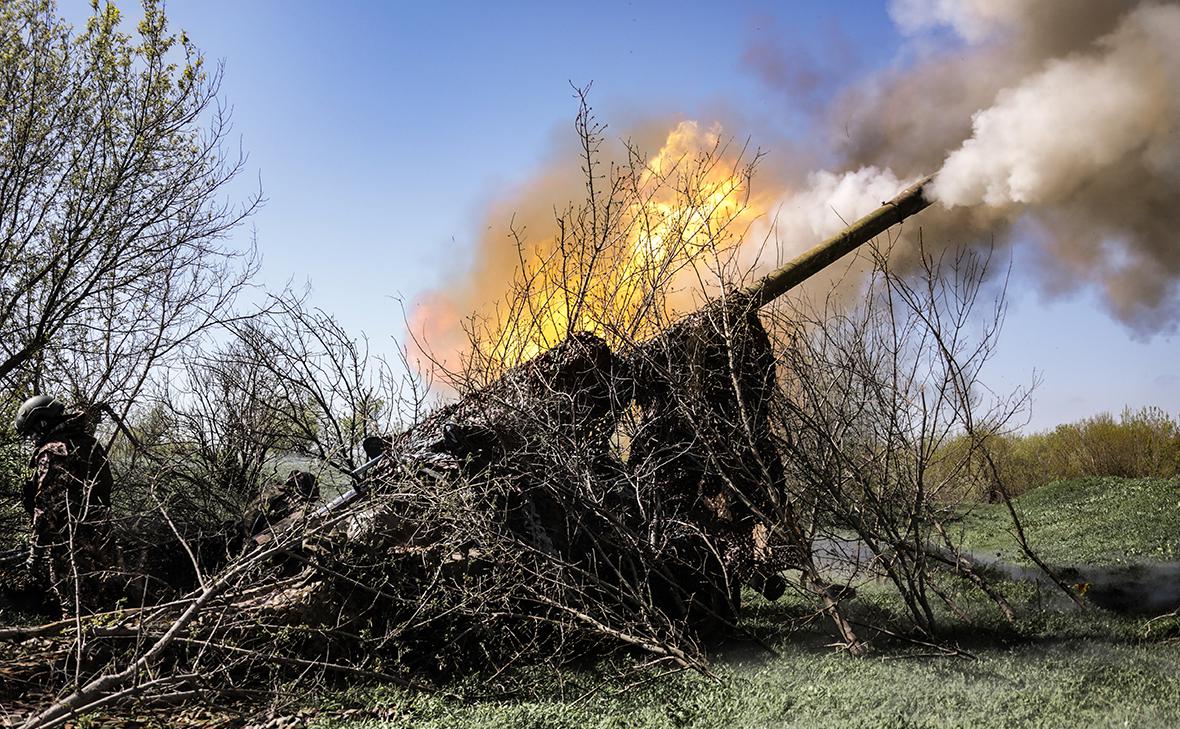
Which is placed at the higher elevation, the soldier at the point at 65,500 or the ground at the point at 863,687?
the soldier at the point at 65,500

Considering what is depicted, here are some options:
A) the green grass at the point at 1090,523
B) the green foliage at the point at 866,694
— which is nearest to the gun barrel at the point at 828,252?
the green foliage at the point at 866,694

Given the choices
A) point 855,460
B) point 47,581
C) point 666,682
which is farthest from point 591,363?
point 47,581

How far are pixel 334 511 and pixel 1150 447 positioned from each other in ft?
51.8

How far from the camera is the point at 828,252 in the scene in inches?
316

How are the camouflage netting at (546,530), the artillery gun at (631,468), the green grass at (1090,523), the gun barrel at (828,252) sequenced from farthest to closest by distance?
the green grass at (1090,523) < the gun barrel at (828,252) < the artillery gun at (631,468) < the camouflage netting at (546,530)

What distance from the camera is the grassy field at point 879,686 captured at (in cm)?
465

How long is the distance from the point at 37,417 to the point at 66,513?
1028 mm

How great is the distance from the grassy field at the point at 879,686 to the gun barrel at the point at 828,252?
9.35 feet

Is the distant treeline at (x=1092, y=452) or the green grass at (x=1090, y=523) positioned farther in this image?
the distant treeline at (x=1092, y=452)

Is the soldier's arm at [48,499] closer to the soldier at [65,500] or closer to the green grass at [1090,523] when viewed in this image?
the soldier at [65,500]

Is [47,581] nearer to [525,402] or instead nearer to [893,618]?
[525,402]

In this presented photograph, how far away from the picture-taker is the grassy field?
4652mm

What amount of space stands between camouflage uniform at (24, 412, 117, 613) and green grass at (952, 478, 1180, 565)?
8729 mm

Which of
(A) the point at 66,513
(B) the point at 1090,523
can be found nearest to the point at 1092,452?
(B) the point at 1090,523
